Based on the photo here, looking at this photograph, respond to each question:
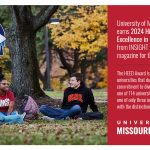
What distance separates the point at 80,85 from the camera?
12766mm

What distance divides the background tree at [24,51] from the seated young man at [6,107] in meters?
4.54

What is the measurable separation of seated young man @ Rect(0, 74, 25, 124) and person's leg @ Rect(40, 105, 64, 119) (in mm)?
734

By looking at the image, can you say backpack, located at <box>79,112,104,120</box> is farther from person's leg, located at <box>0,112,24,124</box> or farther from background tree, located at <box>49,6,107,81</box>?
background tree, located at <box>49,6,107,81</box>

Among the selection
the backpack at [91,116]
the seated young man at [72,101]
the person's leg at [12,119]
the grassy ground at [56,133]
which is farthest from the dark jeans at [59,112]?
the person's leg at [12,119]

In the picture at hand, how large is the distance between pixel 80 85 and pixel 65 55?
26965 millimetres

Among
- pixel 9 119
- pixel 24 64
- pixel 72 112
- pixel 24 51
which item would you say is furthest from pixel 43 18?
pixel 9 119

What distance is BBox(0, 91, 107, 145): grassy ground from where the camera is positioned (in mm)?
9453

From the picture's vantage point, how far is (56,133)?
33.9ft

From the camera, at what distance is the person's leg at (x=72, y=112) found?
12.5 metres

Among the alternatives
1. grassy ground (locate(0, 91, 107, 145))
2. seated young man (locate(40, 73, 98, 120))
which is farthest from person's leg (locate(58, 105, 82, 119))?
grassy ground (locate(0, 91, 107, 145))

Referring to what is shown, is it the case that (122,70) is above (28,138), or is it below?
above

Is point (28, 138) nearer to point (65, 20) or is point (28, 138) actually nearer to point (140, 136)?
point (140, 136)

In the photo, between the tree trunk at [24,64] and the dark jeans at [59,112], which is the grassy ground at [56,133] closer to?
the dark jeans at [59,112]
